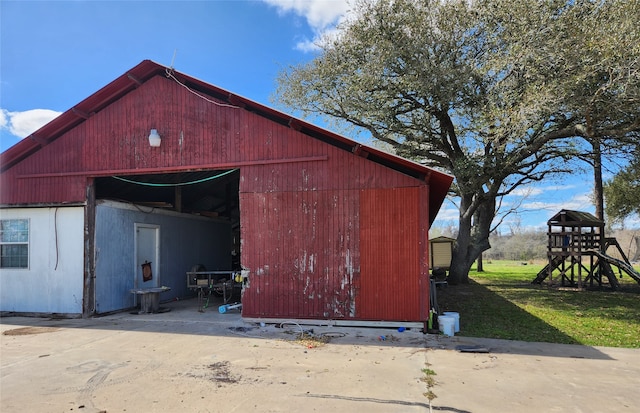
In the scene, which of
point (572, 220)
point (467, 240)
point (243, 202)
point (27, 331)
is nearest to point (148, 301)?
point (27, 331)

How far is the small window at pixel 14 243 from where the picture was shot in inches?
381

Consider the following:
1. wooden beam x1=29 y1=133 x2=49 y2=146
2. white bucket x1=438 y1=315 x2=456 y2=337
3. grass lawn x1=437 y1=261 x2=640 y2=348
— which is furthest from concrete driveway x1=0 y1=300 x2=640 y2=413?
wooden beam x1=29 y1=133 x2=49 y2=146

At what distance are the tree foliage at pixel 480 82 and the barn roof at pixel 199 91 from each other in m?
4.07

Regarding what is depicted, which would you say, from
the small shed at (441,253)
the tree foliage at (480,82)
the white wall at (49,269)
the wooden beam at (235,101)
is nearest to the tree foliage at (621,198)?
the tree foliage at (480,82)

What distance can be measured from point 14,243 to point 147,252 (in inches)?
116

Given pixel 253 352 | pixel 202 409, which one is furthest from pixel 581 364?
pixel 202 409

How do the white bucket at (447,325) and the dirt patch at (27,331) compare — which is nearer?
the white bucket at (447,325)

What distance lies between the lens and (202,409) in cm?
417

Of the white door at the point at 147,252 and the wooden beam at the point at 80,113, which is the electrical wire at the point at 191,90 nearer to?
the wooden beam at the point at 80,113

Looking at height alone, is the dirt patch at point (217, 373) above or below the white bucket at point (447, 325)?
below

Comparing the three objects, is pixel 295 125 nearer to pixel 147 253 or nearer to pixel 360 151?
pixel 360 151

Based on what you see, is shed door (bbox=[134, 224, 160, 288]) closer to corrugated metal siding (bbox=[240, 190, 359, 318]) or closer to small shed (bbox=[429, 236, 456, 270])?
corrugated metal siding (bbox=[240, 190, 359, 318])

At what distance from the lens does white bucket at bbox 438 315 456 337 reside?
738 cm

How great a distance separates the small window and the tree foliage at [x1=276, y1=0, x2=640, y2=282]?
32.1 ft
